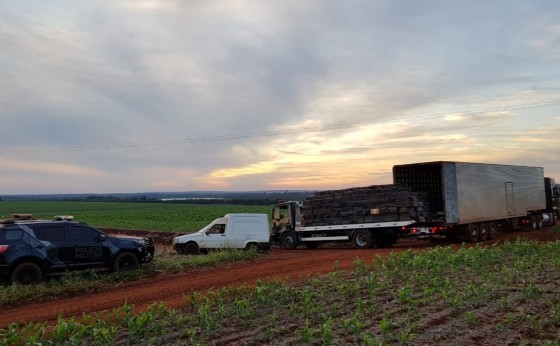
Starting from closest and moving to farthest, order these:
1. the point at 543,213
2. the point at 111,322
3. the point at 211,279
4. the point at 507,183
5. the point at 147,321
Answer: the point at 147,321, the point at 111,322, the point at 211,279, the point at 507,183, the point at 543,213

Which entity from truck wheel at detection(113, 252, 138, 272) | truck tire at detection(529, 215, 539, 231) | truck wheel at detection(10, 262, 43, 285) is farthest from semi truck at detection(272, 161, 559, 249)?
truck wheel at detection(10, 262, 43, 285)

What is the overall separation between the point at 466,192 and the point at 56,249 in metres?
17.5

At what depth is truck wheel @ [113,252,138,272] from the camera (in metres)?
15.3

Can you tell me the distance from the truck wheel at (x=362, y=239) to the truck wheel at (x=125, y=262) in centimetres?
1188

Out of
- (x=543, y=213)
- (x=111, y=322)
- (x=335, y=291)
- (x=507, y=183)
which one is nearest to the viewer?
(x=111, y=322)

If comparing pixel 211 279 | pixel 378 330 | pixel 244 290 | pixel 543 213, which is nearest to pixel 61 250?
pixel 211 279

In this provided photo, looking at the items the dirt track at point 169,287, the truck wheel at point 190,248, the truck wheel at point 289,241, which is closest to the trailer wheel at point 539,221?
the truck wheel at point 289,241

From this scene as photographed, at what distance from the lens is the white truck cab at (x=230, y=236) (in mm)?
22547

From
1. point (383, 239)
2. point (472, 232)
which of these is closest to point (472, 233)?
point (472, 232)

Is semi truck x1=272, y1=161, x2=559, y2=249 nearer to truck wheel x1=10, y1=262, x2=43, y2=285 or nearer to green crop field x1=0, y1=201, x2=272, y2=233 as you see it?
truck wheel x1=10, y1=262, x2=43, y2=285

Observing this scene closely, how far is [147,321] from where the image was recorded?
777 centimetres

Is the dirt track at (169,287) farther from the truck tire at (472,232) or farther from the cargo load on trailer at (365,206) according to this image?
the truck tire at (472,232)

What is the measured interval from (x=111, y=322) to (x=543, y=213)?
104ft

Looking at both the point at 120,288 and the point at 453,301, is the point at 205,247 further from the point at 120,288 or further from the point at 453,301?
the point at 453,301
